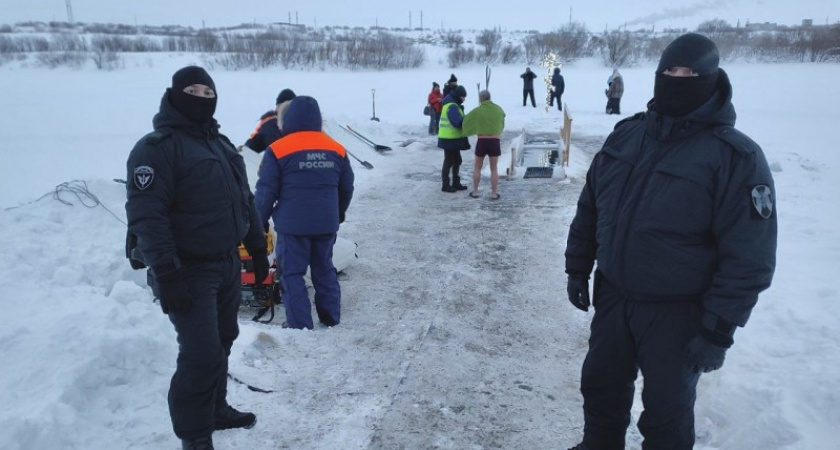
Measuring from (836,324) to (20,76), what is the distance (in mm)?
29382

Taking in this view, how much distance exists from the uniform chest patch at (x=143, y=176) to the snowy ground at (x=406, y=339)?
1.21 m

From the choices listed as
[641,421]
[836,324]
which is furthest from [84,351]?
[836,324]

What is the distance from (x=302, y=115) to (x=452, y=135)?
5.08 metres

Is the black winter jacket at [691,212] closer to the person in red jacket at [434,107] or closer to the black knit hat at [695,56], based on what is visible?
the black knit hat at [695,56]

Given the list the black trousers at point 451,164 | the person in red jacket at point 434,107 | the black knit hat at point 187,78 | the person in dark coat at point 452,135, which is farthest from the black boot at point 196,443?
the person in red jacket at point 434,107

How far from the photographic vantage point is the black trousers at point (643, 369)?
247cm

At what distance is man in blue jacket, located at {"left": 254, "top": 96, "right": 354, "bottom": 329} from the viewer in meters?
4.89

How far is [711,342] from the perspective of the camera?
233cm

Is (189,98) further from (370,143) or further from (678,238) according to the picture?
(370,143)

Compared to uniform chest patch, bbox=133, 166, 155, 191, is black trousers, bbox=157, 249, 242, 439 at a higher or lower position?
lower

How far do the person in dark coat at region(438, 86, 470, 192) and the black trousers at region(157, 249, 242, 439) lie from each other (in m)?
7.02

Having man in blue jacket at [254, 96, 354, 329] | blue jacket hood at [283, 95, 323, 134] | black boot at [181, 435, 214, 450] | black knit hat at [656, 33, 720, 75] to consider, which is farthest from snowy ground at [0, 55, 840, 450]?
black knit hat at [656, 33, 720, 75]

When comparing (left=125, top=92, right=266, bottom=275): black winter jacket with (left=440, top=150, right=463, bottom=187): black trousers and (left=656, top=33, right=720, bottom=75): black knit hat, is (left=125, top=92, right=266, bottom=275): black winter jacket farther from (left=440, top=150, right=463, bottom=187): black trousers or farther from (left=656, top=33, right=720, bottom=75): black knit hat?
(left=440, top=150, right=463, bottom=187): black trousers

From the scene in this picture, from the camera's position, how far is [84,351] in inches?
134
